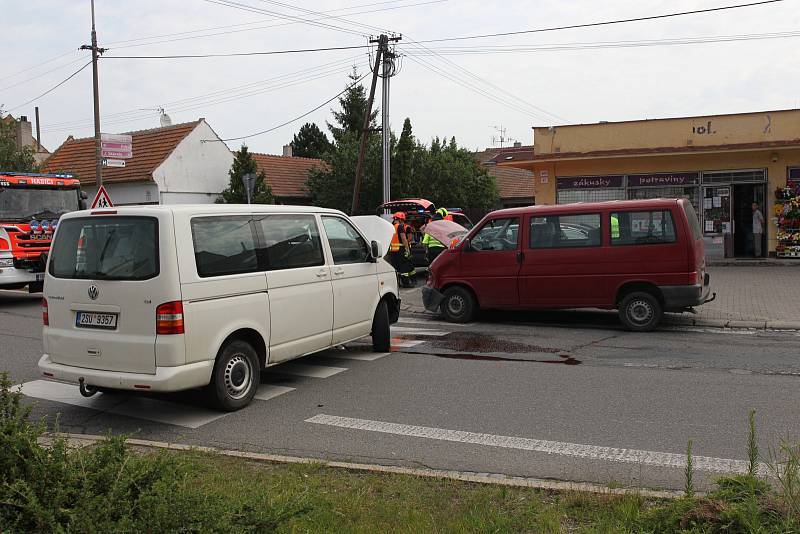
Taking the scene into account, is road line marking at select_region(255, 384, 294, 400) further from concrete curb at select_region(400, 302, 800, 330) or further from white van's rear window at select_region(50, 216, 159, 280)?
concrete curb at select_region(400, 302, 800, 330)

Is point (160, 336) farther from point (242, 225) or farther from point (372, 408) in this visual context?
point (372, 408)

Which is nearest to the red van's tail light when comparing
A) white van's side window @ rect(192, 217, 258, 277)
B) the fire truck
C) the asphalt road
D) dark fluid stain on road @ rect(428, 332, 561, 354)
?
white van's side window @ rect(192, 217, 258, 277)

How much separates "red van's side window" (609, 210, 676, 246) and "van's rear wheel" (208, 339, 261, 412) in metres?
6.27

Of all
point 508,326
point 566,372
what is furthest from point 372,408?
point 508,326

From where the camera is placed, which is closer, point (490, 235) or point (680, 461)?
point (680, 461)

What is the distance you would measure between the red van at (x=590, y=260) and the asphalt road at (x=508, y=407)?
800mm

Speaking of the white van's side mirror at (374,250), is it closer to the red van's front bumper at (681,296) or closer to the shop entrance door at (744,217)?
the red van's front bumper at (681,296)

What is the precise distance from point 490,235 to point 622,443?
6.65 metres

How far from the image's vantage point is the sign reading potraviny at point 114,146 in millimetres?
19719

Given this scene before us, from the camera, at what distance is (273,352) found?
7.29 m

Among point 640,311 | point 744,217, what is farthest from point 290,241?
point 744,217

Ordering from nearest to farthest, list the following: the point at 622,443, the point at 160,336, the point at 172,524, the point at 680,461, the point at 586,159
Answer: the point at 172,524, the point at 680,461, the point at 622,443, the point at 160,336, the point at 586,159

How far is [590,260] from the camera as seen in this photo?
11.1 metres

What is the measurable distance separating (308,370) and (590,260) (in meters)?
4.92
